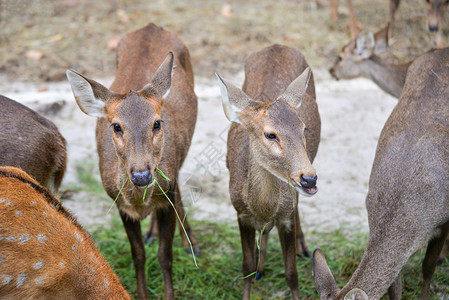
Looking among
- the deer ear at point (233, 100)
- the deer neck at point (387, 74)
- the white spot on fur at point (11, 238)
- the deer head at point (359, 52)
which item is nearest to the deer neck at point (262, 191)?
the deer ear at point (233, 100)

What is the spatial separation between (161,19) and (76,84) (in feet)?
20.1

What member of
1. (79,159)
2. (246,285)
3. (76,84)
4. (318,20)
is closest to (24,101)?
(79,159)

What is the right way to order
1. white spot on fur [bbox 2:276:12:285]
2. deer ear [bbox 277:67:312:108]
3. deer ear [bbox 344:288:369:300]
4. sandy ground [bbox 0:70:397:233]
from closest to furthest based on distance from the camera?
white spot on fur [bbox 2:276:12:285]
deer ear [bbox 344:288:369:300]
deer ear [bbox 277:67:312:108]
sandy ground [bbox 0:70:397:233]

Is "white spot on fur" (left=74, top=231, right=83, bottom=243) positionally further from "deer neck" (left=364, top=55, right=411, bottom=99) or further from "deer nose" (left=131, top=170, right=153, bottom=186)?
"deer neck" (left=364, top=55, right=411, bottom=99)

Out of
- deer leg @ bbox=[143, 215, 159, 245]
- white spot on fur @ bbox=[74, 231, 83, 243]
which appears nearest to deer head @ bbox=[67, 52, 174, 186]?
white spot on fur @ bbox=[74, 231, 83, 243]

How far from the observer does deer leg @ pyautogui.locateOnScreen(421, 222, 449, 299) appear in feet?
15.1

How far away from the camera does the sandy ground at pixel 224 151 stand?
6.46 meters

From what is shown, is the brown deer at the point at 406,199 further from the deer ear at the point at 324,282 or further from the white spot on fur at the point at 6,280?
the white spot on fur at the point at 6,280

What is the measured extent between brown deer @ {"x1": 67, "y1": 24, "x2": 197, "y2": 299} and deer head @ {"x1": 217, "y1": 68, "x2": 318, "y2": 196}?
649 millimetres

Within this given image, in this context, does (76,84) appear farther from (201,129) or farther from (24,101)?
(24,101)

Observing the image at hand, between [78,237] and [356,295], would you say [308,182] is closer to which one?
[356,295]

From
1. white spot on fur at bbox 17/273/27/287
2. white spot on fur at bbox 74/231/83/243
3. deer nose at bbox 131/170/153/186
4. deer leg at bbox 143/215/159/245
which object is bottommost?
deer leg at bbox 143/215/159/245

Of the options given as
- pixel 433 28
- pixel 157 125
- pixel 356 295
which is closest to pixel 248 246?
pixel 157 125

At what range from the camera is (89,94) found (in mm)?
4594
